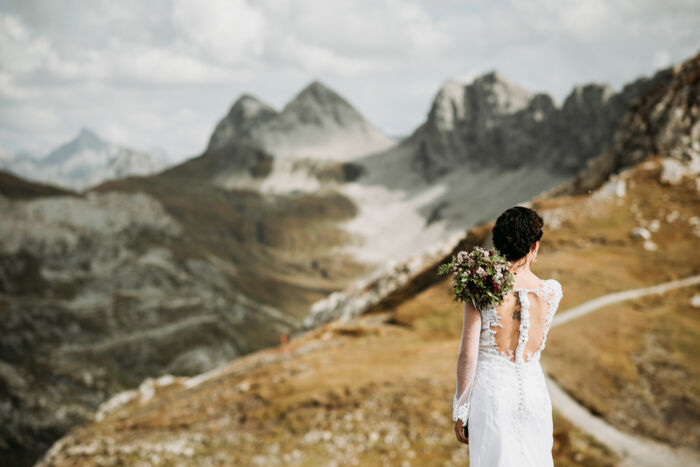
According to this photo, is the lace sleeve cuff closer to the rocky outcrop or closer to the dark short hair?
the dark short hair

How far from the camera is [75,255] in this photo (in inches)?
7495

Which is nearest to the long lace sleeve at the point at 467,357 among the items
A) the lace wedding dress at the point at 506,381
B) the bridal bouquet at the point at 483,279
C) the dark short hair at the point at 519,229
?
the lace wedding dress at the point at 506,381

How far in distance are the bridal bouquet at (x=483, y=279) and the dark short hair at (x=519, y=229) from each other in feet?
0.79

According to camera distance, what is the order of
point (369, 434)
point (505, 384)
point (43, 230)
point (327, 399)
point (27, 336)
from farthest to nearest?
point (43, 230), point (27, 336), point (327, 399), point (369, 434), point (505, 384)

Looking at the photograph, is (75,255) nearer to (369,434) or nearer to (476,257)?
→ (369,434)

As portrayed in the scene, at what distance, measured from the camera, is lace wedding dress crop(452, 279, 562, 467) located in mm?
6211

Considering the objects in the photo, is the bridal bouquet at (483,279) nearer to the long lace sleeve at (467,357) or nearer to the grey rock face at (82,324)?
the long lace sleeve at (467,357)

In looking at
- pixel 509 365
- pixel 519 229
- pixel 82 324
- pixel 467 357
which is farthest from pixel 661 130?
pixel 82 324

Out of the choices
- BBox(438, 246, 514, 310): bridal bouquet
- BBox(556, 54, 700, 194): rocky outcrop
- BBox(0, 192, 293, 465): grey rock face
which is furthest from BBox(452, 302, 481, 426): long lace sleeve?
BBox(0, 192, 293, 465): grey rock face

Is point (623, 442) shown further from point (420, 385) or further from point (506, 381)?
point (506, 381)

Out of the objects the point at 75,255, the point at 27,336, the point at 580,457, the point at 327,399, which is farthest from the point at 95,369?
the point at 580,457

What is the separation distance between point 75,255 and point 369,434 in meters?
207

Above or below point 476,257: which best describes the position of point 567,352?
below

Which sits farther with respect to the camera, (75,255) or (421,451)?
(75,255)
